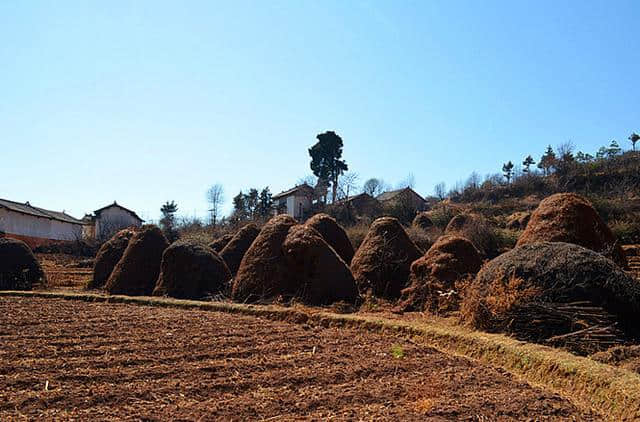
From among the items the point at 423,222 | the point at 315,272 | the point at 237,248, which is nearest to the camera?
the point at 315,272

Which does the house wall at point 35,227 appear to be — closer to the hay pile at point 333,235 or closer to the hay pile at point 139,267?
the hay pile at point 139,267

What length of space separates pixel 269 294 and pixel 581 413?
844cm

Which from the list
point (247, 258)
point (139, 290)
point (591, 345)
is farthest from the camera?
point (139, 290)

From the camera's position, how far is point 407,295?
1171 cm

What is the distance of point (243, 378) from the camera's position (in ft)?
18.2

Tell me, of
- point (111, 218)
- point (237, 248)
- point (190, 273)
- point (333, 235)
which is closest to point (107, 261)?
point (237, 248)

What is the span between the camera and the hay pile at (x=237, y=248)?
16.3 meters

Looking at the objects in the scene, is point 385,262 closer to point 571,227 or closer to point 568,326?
point 571,227

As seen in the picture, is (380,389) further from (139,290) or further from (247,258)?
(139,290)

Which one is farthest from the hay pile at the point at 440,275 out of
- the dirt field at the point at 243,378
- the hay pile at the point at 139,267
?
the hay pile at the point at 139,267

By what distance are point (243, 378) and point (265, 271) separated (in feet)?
22.9

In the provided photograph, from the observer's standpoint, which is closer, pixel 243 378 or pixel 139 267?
pixel 243 378

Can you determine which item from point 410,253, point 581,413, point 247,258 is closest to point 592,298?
point 581,413

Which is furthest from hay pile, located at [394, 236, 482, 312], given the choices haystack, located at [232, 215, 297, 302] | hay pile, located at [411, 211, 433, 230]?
hay pile, located at [411, 211, 433, 230]
